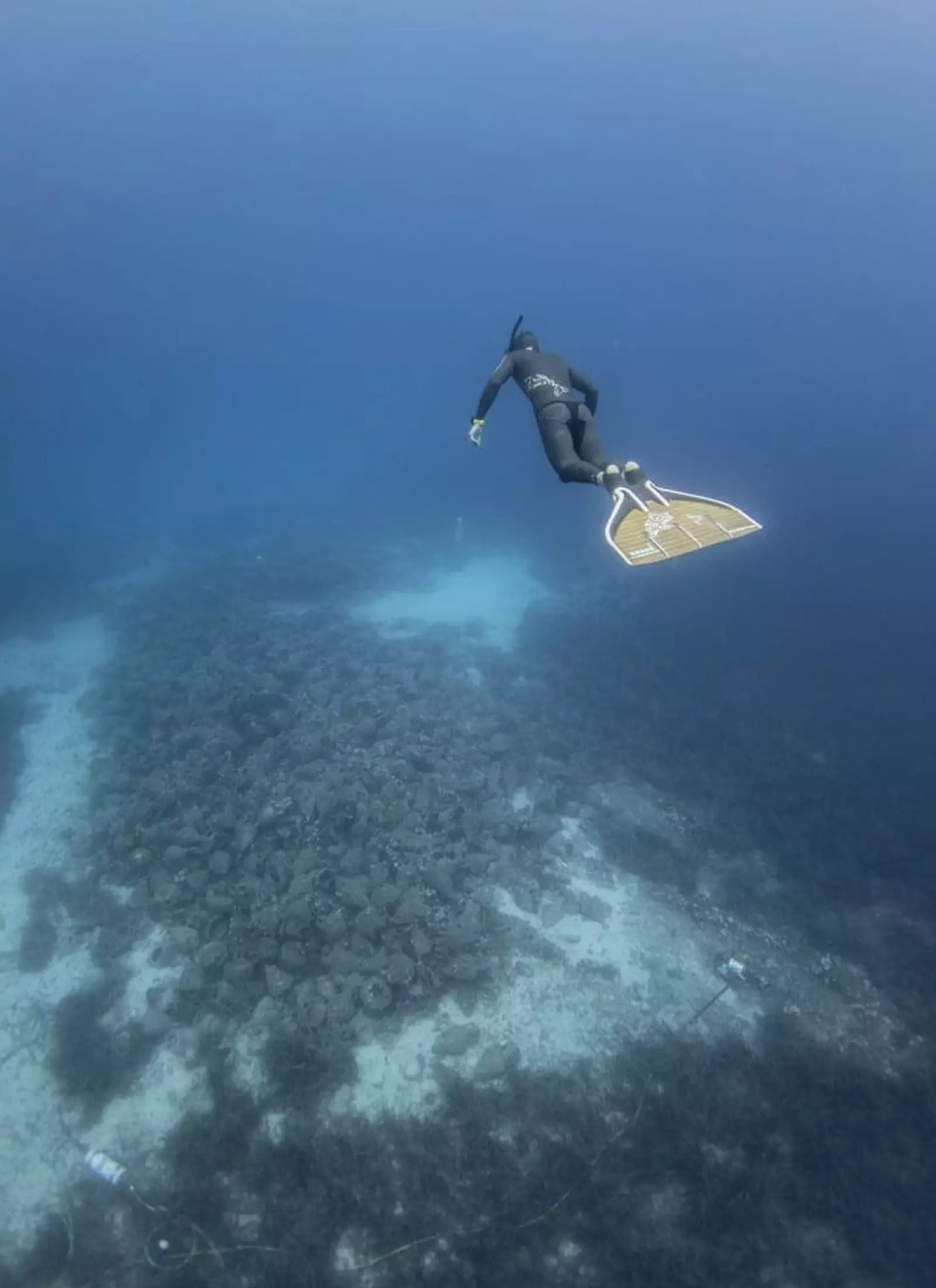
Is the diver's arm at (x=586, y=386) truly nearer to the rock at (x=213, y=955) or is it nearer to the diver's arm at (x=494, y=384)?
the diver's arm at (x=494, y=384)

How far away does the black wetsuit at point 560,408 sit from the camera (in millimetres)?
11602

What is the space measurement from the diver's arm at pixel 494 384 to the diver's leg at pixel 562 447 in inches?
44.6

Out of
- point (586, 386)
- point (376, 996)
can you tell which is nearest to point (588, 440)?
point (586, 386)

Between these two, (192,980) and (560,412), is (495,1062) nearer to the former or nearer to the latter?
(192,980)

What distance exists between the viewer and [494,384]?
13453mm

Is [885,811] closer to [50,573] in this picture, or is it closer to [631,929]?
[631,929]

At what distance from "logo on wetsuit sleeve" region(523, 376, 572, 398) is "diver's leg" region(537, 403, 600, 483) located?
17.3 inches

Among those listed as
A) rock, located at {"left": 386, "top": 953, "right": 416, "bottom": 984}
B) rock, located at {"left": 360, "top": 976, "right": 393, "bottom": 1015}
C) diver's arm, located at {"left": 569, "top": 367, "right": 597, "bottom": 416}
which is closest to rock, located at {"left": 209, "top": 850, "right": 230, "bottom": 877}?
rock, located at {"left": 360, "top": 976, "right": 393, "bottom": 1015}

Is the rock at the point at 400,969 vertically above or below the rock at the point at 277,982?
above

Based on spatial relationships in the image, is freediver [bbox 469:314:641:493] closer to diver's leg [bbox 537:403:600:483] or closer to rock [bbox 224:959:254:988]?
diver's leg [bbox 537:403:600:483]

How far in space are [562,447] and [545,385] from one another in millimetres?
1839

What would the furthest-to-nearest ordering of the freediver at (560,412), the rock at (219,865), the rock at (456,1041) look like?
the rock at (219,865) < the rock at (456,1041) < the freediver at (560,412)

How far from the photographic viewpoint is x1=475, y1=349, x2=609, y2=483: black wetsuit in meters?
11.6

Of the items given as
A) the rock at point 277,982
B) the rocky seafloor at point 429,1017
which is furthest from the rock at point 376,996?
the rock at point 277,982
